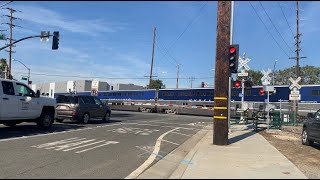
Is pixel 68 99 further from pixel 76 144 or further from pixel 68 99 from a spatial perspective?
pixel 76 144

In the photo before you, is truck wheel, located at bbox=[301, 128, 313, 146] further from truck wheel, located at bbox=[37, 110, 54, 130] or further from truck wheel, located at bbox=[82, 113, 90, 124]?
truck wheel, located at bbox=[82, 113, 90, 124]

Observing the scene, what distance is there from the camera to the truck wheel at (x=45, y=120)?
1822 centimetres

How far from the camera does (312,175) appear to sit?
30.4 feet

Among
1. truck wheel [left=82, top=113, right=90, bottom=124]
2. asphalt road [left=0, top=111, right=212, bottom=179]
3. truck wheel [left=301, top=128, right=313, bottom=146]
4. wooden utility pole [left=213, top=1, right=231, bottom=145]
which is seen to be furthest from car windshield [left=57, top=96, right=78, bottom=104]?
truck wheel [left=301, top=128, right=313, bottom=146]

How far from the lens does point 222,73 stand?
555 inches

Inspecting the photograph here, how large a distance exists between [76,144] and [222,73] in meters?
5.48

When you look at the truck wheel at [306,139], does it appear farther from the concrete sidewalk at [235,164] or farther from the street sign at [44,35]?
the street sign at [44,35]

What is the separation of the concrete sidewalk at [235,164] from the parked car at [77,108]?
443 inches

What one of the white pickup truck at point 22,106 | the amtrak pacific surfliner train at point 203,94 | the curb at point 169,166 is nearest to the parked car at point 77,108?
the white pickup truck at point 22,106

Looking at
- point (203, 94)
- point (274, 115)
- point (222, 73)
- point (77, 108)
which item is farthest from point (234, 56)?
point (203, 94)

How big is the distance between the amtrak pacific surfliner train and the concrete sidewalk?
23.7 metres

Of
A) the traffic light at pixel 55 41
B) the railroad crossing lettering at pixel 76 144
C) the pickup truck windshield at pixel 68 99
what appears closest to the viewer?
the railroad crossing lettering at pixel 76 144

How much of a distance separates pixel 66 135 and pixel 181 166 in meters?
7.51

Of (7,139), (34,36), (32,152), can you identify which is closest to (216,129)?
(32,152)
